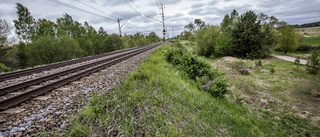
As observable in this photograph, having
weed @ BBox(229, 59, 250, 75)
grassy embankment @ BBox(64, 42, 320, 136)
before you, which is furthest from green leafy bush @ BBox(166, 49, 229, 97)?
weed @ BBox(229, 59, 250, 75)

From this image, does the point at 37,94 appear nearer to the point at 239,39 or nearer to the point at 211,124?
the point at 211,124

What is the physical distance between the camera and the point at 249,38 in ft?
64.0

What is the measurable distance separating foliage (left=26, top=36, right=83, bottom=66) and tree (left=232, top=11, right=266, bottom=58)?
43108 mm

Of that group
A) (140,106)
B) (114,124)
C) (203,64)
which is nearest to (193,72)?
(203,64)

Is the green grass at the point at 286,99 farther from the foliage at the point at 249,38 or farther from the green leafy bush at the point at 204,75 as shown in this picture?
the foliage at the point at 249,38

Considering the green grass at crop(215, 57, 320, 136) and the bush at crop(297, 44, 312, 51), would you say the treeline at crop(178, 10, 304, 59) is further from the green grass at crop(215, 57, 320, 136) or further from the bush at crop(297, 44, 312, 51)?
the bush at crop(297, 44, 312, 51)

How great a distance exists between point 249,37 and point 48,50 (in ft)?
151

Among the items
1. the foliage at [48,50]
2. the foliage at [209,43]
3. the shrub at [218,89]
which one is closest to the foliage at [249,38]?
the foliage at [209,43]

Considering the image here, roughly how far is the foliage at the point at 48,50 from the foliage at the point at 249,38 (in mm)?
43113

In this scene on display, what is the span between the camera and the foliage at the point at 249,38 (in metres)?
19.3

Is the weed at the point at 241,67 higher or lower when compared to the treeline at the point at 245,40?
lower

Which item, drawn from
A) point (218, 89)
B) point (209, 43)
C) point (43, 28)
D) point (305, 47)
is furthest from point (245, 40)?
point (43, 28)

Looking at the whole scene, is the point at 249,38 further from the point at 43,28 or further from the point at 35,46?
the point at 43,28

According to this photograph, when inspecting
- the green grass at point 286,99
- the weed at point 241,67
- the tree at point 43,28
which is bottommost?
the green grass at point 286,99
